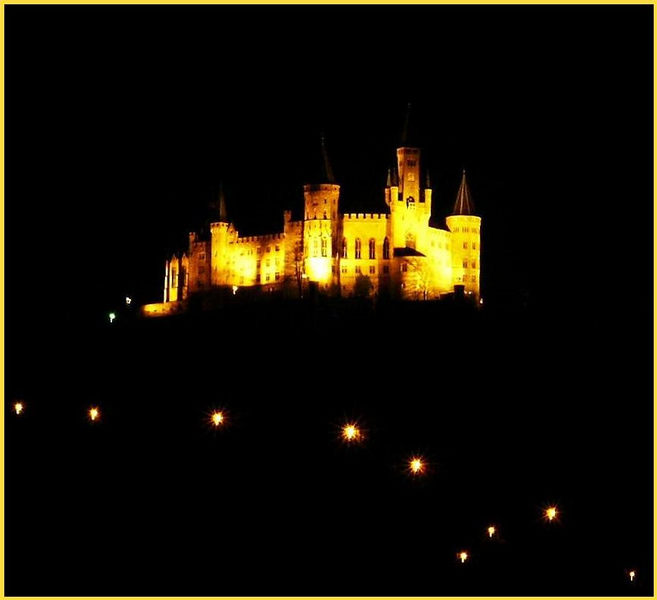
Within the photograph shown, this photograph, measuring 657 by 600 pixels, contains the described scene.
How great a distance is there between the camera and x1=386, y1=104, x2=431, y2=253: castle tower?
109 metres

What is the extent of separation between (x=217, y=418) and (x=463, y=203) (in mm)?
28799

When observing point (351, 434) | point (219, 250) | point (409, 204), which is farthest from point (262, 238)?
point (351, 434)

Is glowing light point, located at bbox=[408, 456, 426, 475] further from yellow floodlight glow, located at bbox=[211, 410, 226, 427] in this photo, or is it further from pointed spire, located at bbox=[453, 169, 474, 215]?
pointed spire, located at bbox=[453, 169, 474, 215]

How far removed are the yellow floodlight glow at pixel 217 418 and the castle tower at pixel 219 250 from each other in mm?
20981

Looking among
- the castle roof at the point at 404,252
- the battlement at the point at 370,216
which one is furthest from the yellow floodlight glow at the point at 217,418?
the battlement at the point at 370,216

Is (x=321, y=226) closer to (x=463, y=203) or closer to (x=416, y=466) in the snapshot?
(x=463, y=203)

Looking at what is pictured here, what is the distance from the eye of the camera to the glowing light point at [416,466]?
88125 mm

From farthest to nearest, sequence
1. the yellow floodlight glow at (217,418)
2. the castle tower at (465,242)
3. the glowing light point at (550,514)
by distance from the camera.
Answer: the castle tower at (465,242) → the yellow floodlight glow at (217,418) → the glowing light point at (550,514)

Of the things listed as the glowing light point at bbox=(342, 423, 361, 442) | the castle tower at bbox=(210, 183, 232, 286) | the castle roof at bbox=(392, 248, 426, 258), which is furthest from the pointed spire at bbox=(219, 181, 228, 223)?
the glowing light point at bbox=(342, 423, 361, 442)

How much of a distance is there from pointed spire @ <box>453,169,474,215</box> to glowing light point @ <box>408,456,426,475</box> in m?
28.2

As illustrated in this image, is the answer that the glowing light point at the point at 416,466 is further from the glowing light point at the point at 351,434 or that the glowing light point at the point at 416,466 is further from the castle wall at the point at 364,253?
the castle wall at the point at 364,253

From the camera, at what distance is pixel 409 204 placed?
11019 centimetres

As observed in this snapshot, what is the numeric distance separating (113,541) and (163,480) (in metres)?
6.48

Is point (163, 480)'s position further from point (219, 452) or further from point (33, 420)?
point (33, 420)
